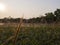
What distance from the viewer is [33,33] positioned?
7082 millimetres

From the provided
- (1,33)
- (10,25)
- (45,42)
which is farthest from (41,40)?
(10,25)

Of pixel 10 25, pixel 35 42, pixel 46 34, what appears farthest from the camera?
pixel 10 25

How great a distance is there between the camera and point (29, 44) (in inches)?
237

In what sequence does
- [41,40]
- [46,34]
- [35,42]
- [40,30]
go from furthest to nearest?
[40,30], [46,34], [41,40], [35,42]

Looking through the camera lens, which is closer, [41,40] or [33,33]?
[41,40]

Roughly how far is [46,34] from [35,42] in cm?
111

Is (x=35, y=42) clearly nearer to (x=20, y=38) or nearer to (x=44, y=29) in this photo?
(x=20, y=38)

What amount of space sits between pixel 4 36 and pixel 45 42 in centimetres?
155

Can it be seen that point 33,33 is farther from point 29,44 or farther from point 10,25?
point 10,25

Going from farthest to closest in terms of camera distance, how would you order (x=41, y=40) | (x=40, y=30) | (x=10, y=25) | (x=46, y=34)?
(x=10, y=25)
(x=40, y=30)
(x=46, y=34)
(x=41, y=40)

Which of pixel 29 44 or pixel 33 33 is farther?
pixel 33 33

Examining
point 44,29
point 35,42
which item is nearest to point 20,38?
point 35,42

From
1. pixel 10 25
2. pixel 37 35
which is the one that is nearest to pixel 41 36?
pixel 37 35

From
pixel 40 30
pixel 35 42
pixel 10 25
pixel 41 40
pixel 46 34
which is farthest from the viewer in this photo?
pixel 10 25
